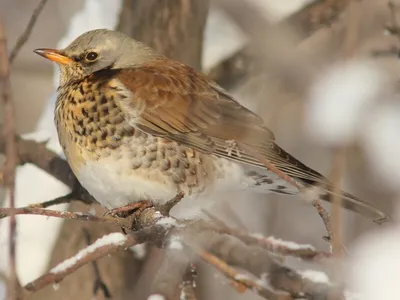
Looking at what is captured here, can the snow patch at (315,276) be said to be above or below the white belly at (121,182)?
below

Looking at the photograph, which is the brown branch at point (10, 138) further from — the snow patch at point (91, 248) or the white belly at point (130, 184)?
the white belly at point (130, 184)

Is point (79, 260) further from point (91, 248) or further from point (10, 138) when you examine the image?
point (10, 138)

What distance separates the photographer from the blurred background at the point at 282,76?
4594mm

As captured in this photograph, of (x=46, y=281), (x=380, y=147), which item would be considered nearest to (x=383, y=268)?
(x=46, y=281)

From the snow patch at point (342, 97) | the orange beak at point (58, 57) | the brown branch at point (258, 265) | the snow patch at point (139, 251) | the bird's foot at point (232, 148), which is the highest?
the snow patch at point (342, 97)

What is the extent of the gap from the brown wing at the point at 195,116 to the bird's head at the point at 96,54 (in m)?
0.15

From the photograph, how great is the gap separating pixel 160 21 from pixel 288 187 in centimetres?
143

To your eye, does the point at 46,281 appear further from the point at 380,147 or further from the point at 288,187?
the point at 380,147

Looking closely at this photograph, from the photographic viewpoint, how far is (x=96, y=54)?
4387 millimetres

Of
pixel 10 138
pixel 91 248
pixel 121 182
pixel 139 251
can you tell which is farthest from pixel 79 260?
pixel 139 251

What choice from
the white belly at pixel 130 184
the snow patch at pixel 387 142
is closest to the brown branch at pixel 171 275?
the white belly at pixel 130 184

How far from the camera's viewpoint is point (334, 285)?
2.12m

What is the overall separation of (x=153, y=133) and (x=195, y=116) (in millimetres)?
326

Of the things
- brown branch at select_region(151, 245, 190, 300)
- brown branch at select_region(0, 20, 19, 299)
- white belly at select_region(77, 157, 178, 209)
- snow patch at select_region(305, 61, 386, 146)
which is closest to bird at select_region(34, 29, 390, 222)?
white belly at select_region(77, 157, 178, 209)
